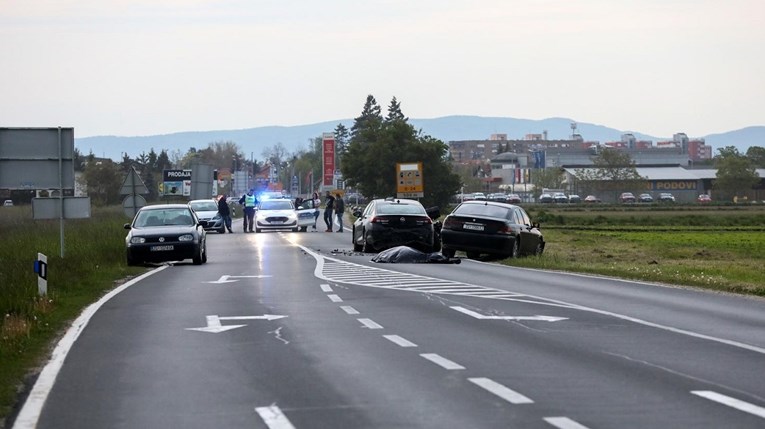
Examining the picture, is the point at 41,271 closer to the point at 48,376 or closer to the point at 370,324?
the point at 370,324

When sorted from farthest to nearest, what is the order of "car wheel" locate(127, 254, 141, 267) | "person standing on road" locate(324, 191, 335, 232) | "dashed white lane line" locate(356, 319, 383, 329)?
"person standing on road" locate(324, 191, 335, 232) → "car wheel" locate(127, 254, 141, 267) → "dashed white lane line" locate(356, 319, 383, 329)

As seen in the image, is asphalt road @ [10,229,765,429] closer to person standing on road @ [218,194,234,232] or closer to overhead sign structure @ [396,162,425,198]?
person standing on road @ [218,194,234,232]

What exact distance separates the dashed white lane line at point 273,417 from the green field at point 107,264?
1901 mm

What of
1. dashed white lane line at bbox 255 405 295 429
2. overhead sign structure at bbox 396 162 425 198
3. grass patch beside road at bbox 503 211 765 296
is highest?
overhead sign structure at bbox 396 162 425 198

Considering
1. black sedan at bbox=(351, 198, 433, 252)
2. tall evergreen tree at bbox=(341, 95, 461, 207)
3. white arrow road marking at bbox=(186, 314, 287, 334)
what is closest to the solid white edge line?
white arrow road marking at bbox=(186, 314, 287, 334)

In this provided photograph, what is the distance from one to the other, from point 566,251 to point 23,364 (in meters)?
32.0

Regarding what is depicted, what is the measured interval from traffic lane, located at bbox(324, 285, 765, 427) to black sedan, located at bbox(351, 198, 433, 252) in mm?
18704

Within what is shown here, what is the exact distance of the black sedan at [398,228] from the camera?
119 feet

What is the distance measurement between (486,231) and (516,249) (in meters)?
1.05

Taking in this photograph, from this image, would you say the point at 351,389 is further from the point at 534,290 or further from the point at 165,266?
the point at 165,266

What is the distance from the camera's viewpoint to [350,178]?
8681 centimetres

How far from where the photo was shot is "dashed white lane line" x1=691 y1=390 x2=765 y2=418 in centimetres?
884

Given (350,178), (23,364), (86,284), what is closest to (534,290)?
(86,284)

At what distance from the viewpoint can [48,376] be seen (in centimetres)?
1130
